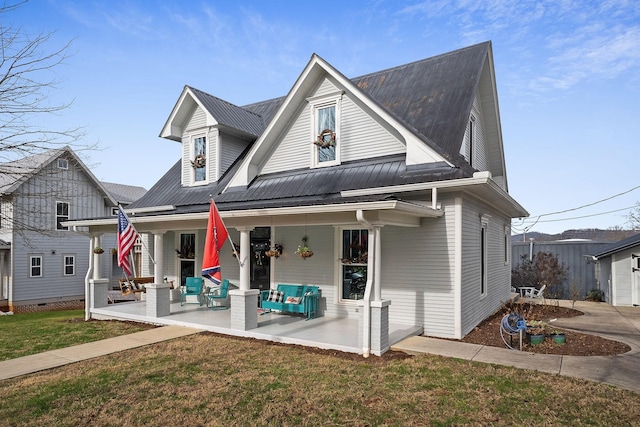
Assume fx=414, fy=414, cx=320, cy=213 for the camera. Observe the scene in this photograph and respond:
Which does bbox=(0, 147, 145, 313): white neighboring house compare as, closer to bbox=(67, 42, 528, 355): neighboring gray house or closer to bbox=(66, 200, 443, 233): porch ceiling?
bbox=(67, 42, 528, 355): neighboring gray house

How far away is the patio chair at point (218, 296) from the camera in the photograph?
1184 centimetres

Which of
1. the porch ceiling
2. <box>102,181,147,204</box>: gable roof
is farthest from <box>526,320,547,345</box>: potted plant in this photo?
<box>102,181,147,204</box>: gable roof

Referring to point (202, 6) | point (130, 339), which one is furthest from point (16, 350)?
point (202, 6)

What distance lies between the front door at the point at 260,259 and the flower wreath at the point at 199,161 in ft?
11.7

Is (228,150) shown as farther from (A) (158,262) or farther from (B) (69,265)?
(B) (69,265)

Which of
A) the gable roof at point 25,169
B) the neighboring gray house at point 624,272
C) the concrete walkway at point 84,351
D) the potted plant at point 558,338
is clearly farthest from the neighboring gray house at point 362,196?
the neighboring gray house at point 624,272

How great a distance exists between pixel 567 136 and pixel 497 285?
7562 millimetres

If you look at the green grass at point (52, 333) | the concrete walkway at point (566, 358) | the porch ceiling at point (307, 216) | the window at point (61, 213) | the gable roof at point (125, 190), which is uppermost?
the gable roof at point (125, 190)

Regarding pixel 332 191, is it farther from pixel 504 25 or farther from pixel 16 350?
pixel 16 350

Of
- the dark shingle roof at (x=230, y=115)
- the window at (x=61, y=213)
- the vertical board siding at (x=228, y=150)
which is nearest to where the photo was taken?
the dark shingle roof at (x=230, y=115)

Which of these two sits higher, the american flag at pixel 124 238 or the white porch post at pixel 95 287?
the american flag at pixel 124 238

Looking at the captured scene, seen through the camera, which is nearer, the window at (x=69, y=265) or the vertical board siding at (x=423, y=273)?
the vertical board siding at (x=423, y=273)

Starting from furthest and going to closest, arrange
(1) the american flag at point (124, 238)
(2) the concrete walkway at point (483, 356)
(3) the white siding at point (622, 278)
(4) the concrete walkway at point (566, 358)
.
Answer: (3) the white siding at point (622, 278)
(1) the american flag at point (124, 238)
(2) the concrete walkway at point (483, 356)
(4) the concrete walkway at point (566, 358)

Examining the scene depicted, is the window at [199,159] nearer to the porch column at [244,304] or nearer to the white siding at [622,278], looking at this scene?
the porch column at [244,304]
